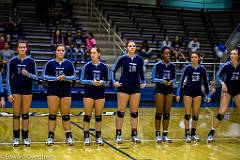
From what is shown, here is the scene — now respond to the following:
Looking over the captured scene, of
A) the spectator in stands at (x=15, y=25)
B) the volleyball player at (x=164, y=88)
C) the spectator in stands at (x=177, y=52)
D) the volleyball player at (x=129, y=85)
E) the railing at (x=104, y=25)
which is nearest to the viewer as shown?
the volleyball player at (x=129, y=85)

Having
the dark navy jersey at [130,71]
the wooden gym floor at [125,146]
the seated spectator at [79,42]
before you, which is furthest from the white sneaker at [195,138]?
the seated spectator at [79,42]

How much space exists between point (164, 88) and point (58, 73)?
247 centimetres

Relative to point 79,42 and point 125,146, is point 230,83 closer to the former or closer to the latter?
point 125,146

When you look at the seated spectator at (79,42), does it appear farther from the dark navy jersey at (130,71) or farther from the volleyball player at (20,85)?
the volleyball player at (20,85)

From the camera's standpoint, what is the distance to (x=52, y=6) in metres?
21.5

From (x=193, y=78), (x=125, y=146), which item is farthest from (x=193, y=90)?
(x=125, y=146)

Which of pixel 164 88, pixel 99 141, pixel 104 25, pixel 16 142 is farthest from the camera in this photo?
pixel 104 25

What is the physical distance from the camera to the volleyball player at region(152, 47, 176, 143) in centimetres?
974

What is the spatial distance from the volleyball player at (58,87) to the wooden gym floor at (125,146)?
586 millimetres

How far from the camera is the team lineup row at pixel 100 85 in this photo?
29.2ft

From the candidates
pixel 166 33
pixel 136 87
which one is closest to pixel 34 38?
pixel 166 33

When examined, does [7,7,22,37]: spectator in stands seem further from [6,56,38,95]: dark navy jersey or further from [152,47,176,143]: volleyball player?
[152,47,176,143]: volleyball player

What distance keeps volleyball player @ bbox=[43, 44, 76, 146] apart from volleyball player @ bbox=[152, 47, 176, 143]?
203 cm

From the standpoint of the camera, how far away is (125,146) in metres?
9.17
